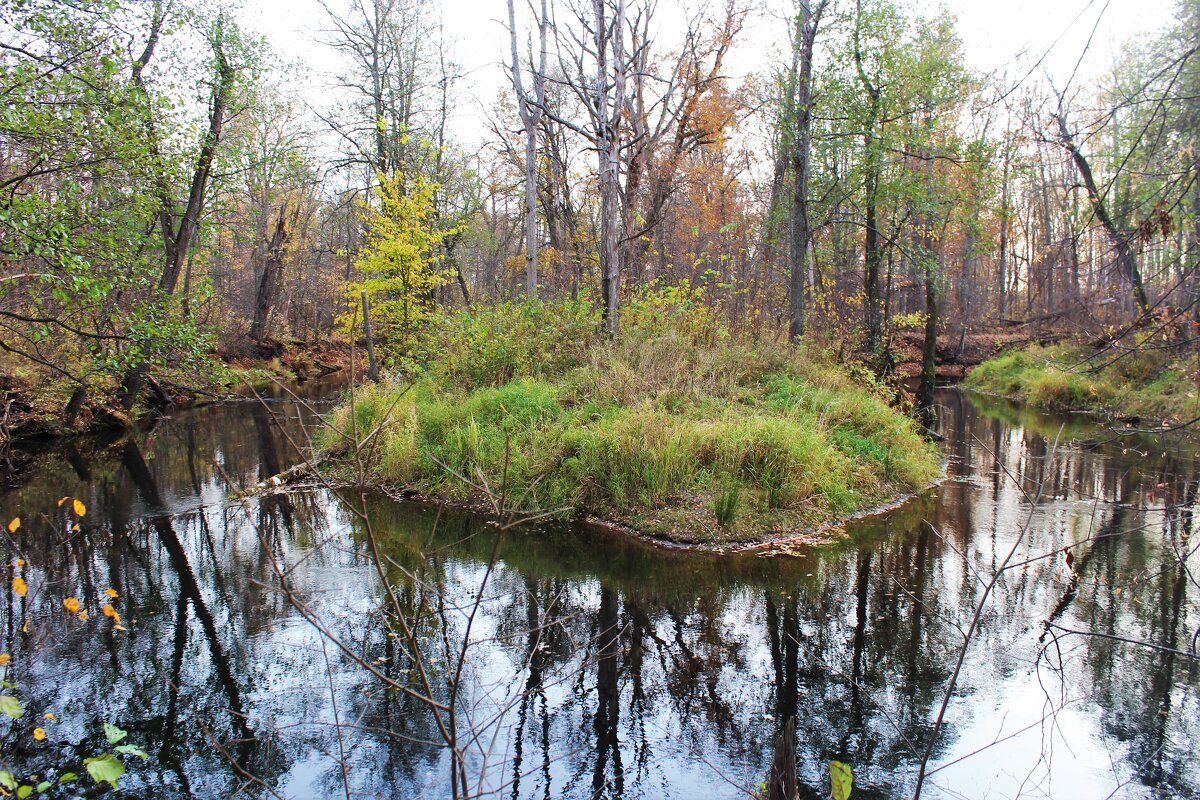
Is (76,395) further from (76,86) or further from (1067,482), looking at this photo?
(1067,482)

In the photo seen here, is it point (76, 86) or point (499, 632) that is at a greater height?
point (76, 86)

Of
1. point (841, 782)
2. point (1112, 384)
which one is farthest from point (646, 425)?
point (1112, 384)

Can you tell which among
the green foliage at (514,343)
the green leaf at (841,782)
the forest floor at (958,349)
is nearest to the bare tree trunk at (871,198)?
the green foliage at (514,343)

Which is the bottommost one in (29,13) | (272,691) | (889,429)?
(272,691)

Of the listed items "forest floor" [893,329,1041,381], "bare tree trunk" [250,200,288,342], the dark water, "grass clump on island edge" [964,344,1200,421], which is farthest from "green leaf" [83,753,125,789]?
"forest floor" [893,329,1041,381]

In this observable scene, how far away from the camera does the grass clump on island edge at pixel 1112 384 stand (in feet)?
45.9

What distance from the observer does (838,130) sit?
1430 cm

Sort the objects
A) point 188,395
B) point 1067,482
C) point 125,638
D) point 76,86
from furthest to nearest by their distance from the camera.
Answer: point 188,395 → point 1067,482 → point 76,86 → point 125,638

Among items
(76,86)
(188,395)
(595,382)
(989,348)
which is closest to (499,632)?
(595,382)

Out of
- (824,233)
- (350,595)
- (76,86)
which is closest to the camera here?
(350,595)

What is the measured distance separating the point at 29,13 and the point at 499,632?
7143 mm

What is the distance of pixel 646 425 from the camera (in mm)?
8594

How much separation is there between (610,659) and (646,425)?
3882 mm

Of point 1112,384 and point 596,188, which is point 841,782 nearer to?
point 1112,384
